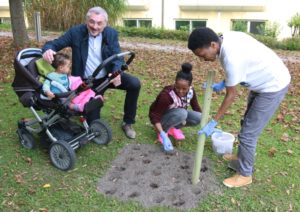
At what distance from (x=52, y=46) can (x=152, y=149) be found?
5.64 feet

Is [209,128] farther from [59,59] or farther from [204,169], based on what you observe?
[59,59]

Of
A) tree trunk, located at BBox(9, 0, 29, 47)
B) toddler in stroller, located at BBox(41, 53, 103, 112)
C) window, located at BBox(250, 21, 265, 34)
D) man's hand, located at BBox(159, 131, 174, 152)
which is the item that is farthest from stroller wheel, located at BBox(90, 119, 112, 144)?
window, located at BBox(250, 21, 265, 34)

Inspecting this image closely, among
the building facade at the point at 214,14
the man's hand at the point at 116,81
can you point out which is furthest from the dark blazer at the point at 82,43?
the building facade at the point at 214,14

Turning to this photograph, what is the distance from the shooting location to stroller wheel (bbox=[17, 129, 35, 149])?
14.4 feet

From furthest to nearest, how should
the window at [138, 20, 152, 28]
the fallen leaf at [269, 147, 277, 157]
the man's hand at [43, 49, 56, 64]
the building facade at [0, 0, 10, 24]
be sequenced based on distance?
the building facade at [0, 0, 10, 24], the window at [138, 20, 152, 28], the fallen leaf at [269, 147, 277, 157], the man's hand at [43, 49, 56, 64]

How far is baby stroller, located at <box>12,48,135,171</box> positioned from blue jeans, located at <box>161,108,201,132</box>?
70cm

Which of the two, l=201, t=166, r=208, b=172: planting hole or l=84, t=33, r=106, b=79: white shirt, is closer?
l=201, t=166, r=208, b=172: planting hole

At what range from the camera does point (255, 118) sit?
3475 mm

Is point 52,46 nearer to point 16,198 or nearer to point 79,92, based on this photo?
point 79,92

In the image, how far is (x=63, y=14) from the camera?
15.8m

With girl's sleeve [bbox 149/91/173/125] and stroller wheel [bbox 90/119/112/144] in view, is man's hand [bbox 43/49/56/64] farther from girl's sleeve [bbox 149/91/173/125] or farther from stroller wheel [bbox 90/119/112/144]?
girl's sleeve [bbox 149/91/173/125]

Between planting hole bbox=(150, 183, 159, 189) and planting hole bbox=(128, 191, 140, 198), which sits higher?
planting hole bbox=(150, 183, 159, 189)

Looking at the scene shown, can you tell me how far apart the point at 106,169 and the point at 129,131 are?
2.95ft

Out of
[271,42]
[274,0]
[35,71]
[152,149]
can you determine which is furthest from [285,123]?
→ [274,0]
